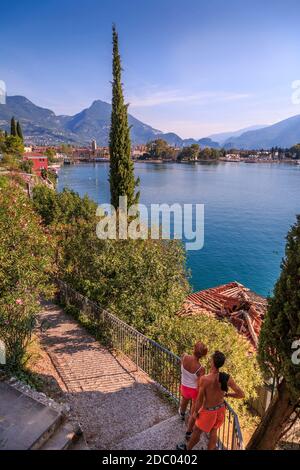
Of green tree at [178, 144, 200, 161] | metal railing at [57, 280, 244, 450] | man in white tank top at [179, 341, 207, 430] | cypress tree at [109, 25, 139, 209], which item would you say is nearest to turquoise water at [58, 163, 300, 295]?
man in white tank top at [179, 341, 207, 430]

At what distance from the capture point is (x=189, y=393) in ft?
17.4

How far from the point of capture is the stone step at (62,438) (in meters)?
4.66

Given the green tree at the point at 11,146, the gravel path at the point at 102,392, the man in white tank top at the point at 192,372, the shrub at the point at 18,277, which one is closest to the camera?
the man in white tank top at the point at 192,372

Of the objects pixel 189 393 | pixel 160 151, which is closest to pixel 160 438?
pixel 189 393

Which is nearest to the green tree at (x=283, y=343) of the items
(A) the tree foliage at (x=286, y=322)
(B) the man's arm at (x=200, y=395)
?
(A) the tree foliage at (x=286, y=322)

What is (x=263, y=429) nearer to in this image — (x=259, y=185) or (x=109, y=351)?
(x=109, y=351)

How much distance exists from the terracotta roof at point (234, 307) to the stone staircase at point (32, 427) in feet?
29.0

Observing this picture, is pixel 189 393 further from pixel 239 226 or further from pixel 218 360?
pixel 239 226

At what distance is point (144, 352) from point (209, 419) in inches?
134

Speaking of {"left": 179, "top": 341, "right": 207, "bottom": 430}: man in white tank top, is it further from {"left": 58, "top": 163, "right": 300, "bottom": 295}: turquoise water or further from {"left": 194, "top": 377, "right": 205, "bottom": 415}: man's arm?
{"left": 58, "top": 163, "right": 300, "bottom": 295}: turquoise water

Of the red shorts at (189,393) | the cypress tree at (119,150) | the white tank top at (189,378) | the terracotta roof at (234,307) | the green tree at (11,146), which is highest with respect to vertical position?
the green tree at (11,146)

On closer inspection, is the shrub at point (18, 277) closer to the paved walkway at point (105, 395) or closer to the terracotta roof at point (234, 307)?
the paved walkway at point (105, 395)

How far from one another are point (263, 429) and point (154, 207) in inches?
1839
